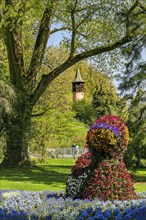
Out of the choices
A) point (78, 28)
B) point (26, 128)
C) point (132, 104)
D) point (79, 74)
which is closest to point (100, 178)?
point (132, 104)

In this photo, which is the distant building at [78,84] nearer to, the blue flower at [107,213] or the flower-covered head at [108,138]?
the flower-covered head at [108,138]

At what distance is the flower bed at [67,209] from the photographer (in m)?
6.52

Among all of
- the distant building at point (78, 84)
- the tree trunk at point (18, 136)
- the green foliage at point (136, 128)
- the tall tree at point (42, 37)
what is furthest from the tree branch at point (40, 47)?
the distant building at point (78, 84)

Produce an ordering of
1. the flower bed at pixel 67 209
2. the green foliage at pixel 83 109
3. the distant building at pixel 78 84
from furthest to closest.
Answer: the distant building at pixel 78 84 < the green foliage at pixel 83 109 < the flower bed at pixel 67 209

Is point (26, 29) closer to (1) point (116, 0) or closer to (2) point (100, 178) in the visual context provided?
(1) point (116, 0)

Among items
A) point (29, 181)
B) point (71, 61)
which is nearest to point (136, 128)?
point (29, 181)

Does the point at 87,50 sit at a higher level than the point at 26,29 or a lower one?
lower

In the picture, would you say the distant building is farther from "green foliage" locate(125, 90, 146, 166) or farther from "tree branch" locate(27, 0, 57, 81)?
"green foliage" locate(125, 90, 146, 166)

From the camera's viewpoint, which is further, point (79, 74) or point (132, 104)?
point (79, 74)

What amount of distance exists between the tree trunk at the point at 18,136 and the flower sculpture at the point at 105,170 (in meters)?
14.1

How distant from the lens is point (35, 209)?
7723 millimetres

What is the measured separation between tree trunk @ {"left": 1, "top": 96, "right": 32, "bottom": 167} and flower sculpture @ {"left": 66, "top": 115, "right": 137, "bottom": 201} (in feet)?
46.1

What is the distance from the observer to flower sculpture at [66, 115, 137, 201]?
8328mm

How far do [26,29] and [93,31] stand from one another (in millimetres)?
4783
